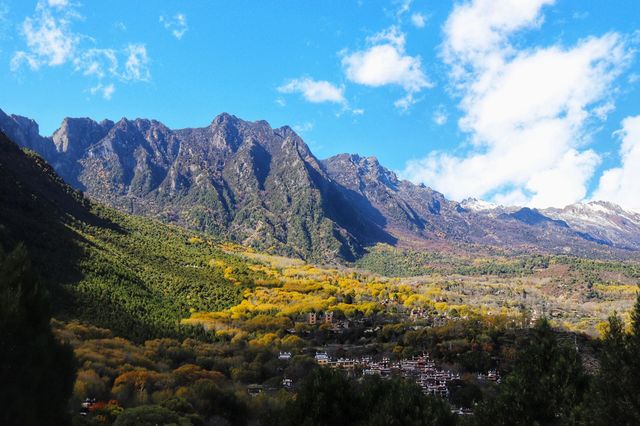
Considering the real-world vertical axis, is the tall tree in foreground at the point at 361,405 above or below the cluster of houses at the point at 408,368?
above

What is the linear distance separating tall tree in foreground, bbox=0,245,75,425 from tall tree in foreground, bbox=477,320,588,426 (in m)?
18.9

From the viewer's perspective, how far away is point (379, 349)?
271 ft

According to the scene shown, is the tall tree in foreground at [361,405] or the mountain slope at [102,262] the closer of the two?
the tall tree in foreground at [361,405]

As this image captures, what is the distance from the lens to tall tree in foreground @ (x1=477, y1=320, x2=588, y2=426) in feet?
62.6

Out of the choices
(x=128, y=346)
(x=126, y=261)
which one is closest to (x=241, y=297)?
(x=126, y=261)

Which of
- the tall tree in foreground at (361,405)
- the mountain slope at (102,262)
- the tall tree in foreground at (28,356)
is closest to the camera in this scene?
the tall tree in foreground at (28,356)

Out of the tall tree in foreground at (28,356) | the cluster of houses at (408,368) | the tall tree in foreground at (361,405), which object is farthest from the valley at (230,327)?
the tall tree in foreground at (28,356)

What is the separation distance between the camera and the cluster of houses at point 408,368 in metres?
54.3

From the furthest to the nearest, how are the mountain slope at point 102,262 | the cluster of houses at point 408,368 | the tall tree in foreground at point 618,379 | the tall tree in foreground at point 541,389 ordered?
the mountain slope at point 102,262, the cluster of houses at point 408,368, the tall tree in foreground at point 541,389, the tall tree in foreground at point 618,379

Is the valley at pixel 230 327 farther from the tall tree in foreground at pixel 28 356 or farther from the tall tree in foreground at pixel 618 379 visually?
the tall tree in foreground at pixel 28 356

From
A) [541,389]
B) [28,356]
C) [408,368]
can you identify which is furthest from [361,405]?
[408,368]

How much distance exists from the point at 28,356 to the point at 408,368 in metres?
53.8

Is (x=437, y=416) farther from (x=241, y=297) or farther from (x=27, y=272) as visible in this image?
(x=241, y=297)

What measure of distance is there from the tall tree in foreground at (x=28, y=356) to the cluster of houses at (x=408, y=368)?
1415 inches
